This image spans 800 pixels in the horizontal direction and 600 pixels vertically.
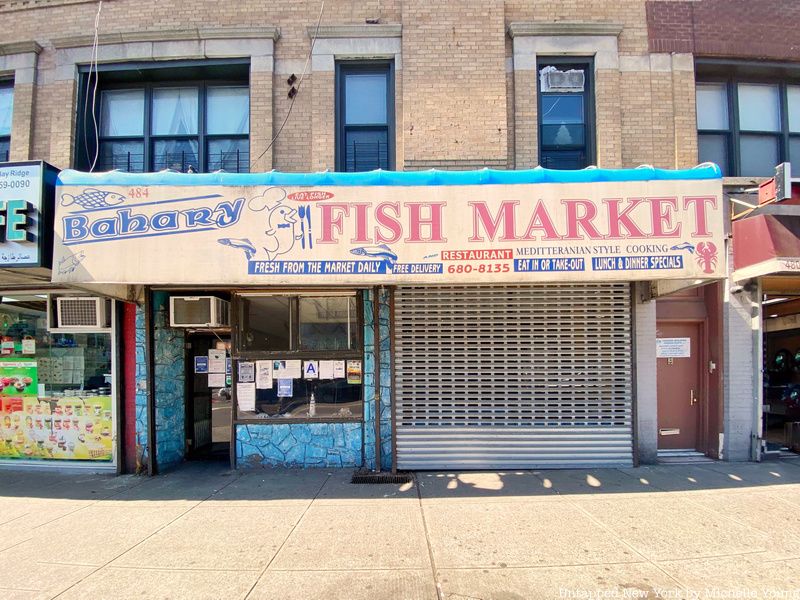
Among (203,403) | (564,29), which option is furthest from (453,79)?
(203,403)

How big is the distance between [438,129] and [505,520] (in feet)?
18.7

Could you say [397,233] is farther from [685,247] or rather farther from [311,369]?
[685,247]

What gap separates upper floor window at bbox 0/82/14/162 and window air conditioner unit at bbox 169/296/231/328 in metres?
4.41

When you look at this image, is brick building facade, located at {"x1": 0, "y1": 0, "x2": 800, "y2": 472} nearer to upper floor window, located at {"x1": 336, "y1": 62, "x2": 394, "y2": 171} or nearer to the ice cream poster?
upper floor window, located at {"x1": 336, "y1": 62, "x2": 394, "y2": 171}

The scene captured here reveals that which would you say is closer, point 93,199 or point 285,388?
point 93,199

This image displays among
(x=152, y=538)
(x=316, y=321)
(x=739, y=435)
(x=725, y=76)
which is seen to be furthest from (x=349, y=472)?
(x=725, y=76)

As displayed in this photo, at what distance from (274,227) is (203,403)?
4.42 meters

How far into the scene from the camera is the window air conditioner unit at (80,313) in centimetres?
734

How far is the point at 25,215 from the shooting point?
18.8 ft

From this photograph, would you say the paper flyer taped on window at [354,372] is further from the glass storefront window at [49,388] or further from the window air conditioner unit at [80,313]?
the window air conditioner unit at [80,313]

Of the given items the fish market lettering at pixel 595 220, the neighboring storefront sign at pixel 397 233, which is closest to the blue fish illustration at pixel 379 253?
the neighboring storefront sign at pixel 397 233

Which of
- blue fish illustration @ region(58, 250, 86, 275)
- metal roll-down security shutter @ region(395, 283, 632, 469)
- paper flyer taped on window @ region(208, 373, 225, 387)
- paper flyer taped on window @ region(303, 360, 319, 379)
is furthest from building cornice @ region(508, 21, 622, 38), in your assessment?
paper flyer taped on window @ region(208, 373, 225, 387)

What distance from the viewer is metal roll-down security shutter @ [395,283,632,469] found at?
6992 mm

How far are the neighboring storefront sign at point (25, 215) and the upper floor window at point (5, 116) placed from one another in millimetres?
3493
